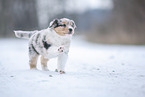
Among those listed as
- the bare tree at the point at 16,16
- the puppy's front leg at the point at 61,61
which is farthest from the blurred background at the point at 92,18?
the puppy's front leg at the point at 61,61

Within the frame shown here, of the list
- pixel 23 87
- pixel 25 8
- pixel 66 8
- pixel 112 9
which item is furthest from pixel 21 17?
pixel 23 87

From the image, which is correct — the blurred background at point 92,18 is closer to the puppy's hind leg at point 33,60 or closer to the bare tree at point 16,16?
the bare tree at point 16,16

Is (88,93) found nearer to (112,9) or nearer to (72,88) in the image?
(72,88)

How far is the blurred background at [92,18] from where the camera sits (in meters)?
11.2

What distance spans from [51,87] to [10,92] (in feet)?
1.81

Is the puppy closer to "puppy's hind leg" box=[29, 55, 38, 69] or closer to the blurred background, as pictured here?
"puppy's hind leg" box=[29, 55, 38, 69]

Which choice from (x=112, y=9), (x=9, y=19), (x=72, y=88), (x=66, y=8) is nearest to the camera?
(x=72, y=88)

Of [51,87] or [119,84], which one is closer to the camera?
[51,87]

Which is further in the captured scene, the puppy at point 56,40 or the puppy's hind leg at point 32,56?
the puppy's hind leg at point 32,56

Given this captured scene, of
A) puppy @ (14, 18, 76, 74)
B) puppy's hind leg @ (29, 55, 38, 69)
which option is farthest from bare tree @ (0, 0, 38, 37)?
puppy @ (14, 18, 76, 74)

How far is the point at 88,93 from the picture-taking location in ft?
7.91

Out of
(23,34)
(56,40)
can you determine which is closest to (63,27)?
(56,40)

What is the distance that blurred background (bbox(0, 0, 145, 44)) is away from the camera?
1116 centimetres

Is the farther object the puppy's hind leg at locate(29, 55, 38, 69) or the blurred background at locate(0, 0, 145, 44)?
the blurred background at locate(0, 0, 145, 44)
